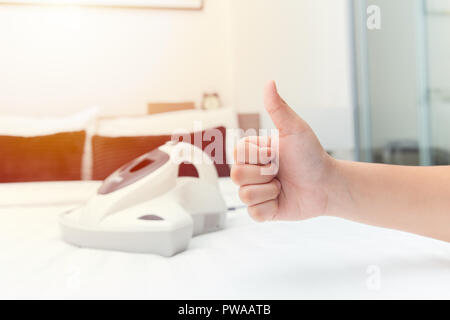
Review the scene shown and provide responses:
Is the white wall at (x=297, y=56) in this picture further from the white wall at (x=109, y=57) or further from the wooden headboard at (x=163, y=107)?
the wooden headboard at (x=163, y=107)

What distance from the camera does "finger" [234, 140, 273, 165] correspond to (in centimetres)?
75

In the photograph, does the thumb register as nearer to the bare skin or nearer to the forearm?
the bare skin

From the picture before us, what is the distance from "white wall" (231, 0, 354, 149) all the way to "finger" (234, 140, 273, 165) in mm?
1738

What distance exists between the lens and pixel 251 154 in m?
0.75

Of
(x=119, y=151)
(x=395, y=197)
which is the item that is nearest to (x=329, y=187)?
(x=395, y=197)

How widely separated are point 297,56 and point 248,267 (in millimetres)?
1930

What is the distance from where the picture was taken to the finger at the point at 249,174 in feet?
2.44

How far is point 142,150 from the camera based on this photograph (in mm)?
1845

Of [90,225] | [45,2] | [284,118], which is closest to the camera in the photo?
[284,118]

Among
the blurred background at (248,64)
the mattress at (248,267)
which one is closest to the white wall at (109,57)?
the blurred background at (248,64)

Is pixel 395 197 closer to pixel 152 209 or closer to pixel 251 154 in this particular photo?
pixel 251 154
